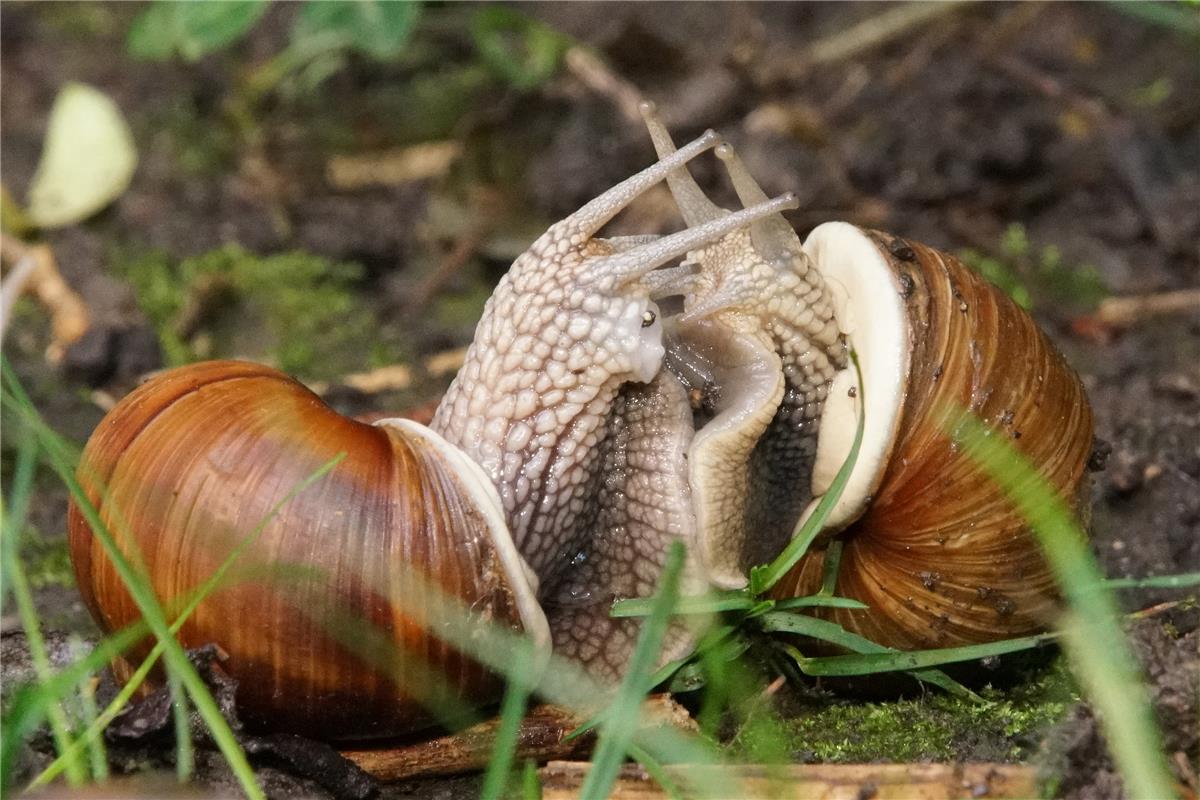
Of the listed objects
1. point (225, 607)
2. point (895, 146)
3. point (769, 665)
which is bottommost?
point (769, 665)

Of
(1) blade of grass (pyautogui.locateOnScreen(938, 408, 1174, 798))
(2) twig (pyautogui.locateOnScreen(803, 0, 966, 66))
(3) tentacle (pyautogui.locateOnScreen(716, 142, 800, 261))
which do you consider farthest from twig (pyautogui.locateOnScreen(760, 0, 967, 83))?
(1) blade of grass (pyautogui.locateOnScreen(938, 408, 1174, 798))

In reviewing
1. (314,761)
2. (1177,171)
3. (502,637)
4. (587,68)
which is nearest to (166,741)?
(314,761)

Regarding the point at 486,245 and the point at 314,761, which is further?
the point at 486,245

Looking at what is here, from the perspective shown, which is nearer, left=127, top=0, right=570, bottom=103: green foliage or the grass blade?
the grass blade

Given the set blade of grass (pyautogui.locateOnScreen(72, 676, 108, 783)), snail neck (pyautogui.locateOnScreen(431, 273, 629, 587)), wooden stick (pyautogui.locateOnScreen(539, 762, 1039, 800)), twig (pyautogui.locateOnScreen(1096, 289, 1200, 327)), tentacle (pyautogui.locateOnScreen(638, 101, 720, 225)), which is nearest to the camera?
blade of grass (pyautogui.locateOnScreen(72, 676, 108, 783))

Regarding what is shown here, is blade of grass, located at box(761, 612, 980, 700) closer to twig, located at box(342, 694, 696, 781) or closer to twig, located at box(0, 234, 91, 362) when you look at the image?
twig, located at box(342, 694, 696, 781)

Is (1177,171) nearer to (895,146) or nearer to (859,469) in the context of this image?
(895,146)

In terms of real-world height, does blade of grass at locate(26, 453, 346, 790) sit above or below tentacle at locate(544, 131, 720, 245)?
below

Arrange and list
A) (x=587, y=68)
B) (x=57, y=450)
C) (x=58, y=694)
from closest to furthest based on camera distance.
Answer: (x=58, y=694)
(x=57, y=450)
(x=587, y=68)
